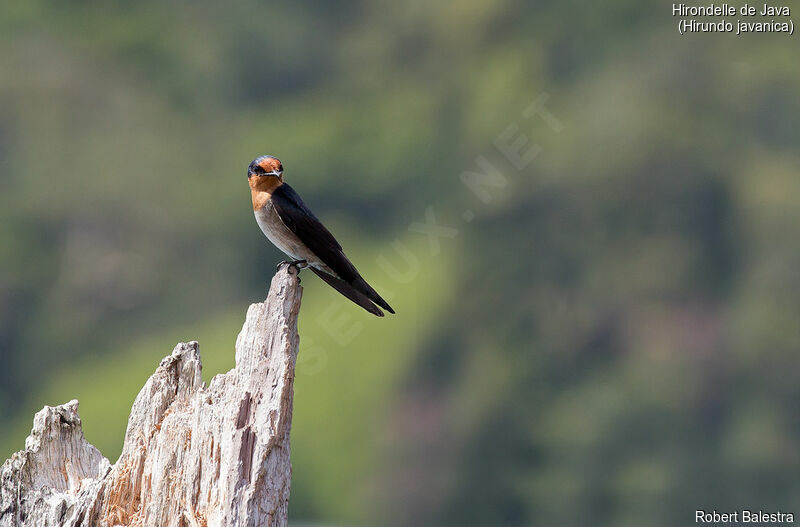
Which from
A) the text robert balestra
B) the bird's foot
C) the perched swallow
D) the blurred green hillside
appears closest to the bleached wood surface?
the bird's foot

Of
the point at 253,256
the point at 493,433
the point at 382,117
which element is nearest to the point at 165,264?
the point at 253,256

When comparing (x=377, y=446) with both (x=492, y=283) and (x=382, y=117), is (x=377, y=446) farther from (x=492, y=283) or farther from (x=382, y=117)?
(x=382, y=117)

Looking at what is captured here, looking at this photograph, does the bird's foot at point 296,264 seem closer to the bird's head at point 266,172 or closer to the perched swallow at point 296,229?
the perched swallow at point 296,229

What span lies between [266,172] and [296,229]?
15.6 inches

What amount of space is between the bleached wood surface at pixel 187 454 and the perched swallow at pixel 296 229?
74cm

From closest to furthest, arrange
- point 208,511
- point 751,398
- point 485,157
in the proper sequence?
point 208,511
point 751,398
point 485,157

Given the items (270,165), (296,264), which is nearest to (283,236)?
(296,264)

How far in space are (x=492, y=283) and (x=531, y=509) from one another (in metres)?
5.82

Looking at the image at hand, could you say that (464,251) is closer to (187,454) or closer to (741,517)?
(741,517)

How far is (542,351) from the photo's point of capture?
965 inches

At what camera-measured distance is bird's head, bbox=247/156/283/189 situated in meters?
5.94

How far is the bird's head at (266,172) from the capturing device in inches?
234

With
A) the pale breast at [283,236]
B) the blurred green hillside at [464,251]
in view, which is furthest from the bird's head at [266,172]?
the blurred green hillside at [464,251]

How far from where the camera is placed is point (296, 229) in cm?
594
